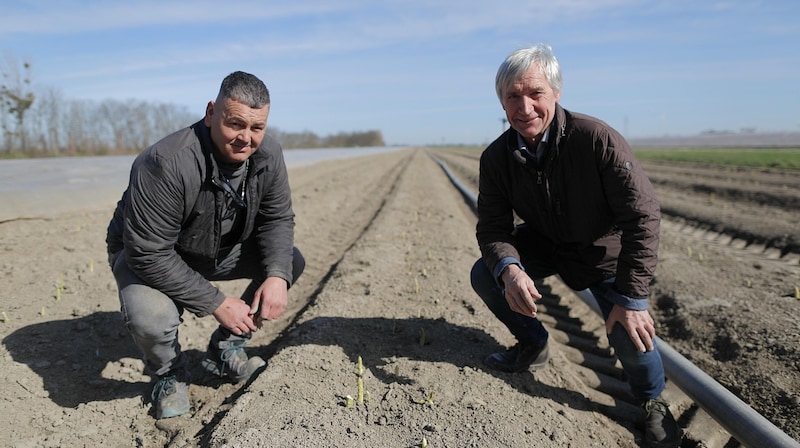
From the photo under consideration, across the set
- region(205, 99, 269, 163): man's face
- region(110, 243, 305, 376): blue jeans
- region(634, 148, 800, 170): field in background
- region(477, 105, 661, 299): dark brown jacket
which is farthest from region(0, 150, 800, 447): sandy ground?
region(634, 148, 800, 170): field in background

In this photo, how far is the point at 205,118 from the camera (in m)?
2.53

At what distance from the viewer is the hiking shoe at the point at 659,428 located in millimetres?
2455

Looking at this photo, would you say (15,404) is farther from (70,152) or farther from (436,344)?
(70,152)

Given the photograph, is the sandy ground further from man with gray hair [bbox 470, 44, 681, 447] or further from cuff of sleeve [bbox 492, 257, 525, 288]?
cuff of sleeve [bbox 492, 257, 525, 288]

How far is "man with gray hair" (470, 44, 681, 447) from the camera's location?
7.75 feet

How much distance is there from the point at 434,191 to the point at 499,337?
32.3ft

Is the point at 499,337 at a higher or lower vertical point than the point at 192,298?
lower

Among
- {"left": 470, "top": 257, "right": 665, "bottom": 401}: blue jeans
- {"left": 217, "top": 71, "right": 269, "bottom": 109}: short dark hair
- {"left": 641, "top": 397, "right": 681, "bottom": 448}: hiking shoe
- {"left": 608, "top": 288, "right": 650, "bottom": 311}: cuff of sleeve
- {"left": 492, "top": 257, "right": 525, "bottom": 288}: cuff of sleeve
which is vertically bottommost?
{"left": 641, "top": 397, "right": 681, "bottom": 448}: hiking shoe

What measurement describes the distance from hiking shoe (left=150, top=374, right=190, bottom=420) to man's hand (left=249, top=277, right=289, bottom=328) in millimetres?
521

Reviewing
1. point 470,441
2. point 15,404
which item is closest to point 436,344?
point 470,441

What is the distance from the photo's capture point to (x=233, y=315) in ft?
8.26

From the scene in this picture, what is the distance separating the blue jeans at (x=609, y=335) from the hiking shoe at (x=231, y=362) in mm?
1428

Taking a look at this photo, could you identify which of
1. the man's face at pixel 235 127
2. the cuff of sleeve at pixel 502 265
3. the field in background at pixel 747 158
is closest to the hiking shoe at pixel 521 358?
Result: the cuff of sleeve at pixel 502 265

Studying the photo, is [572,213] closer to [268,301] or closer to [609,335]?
[609,335]
